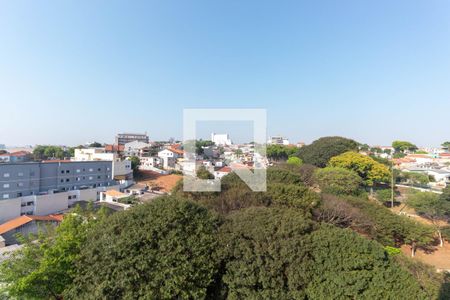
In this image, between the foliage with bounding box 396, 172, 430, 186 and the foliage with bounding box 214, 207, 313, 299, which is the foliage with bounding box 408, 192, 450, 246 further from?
the foliage with bounding box 214, 207, 313, 299

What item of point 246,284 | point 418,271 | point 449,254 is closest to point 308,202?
point 418,271

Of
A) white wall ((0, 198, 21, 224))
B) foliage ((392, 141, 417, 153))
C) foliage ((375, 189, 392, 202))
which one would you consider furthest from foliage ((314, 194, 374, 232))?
foliage ((392, 141, 417, 153))

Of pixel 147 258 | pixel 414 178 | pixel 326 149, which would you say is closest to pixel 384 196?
pixel 414 178

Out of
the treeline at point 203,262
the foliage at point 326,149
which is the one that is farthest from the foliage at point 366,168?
the treeline at point 203,262

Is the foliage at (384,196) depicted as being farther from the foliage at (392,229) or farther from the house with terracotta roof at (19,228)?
the house with terracotta roof at (19,228)

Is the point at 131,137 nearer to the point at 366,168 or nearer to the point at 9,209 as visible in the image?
the point at 9,209
